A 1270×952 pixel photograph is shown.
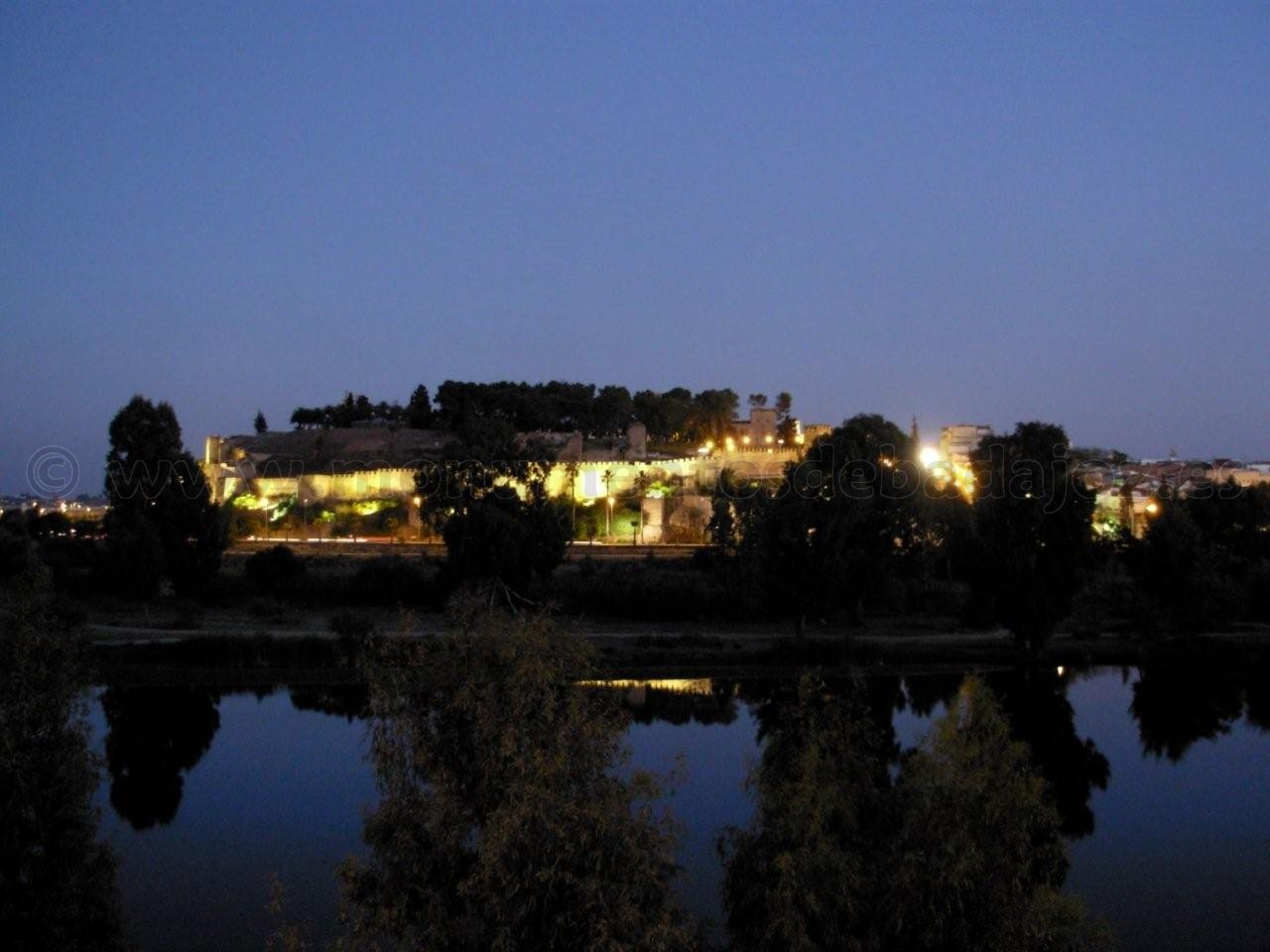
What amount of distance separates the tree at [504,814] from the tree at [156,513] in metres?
21.0

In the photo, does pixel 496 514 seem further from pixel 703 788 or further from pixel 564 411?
pixel 564 411

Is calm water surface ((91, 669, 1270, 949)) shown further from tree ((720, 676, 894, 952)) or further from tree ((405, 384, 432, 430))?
tree ((405, 384, 432, 430))

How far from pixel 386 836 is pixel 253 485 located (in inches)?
1652

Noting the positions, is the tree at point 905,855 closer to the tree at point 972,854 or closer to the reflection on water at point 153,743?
the tree at point 972,854

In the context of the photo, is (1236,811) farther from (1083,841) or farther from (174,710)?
(174,710)

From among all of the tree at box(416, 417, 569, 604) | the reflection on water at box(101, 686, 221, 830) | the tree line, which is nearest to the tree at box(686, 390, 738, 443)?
the tree line

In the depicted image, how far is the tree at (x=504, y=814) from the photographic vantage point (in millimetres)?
6801

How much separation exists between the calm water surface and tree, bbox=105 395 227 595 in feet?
25.5

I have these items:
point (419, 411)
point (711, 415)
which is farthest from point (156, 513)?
point (711, 415)

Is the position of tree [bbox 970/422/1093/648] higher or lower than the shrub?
higher

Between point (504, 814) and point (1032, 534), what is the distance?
18799 mm

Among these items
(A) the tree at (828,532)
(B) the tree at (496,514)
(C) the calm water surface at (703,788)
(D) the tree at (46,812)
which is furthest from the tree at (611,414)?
(D) the tree at (46,812)

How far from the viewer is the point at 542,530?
2709 centimetres

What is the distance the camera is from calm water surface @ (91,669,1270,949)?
11312 mm
